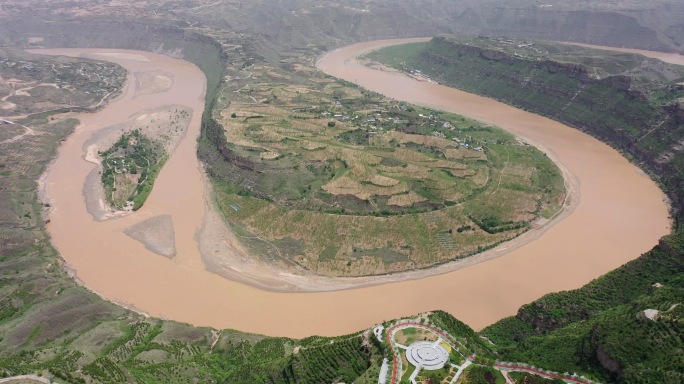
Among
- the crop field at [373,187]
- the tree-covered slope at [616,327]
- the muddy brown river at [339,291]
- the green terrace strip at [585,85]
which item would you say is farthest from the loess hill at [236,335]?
the crop field at [373,187]

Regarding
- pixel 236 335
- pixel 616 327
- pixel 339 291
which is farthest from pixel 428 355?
pixel 339 291

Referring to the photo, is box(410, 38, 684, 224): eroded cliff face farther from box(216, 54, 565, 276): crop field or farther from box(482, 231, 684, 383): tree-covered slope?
box(482, 231, 684, 383): tree-covered slope

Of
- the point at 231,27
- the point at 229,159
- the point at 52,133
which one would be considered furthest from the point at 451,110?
the point at 231,27

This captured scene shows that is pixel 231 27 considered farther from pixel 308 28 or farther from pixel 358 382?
pixel 358 382

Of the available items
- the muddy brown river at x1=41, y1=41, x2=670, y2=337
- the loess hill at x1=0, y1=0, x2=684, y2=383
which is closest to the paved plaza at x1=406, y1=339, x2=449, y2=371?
the loess hill at x1=0, y1=0, x2=684, y2=383

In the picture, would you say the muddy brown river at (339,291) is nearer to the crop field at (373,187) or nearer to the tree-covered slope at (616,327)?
the crop field at (373,187)

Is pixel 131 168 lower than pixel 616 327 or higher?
lower

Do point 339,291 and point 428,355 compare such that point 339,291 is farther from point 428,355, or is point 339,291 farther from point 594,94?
point 594,94
